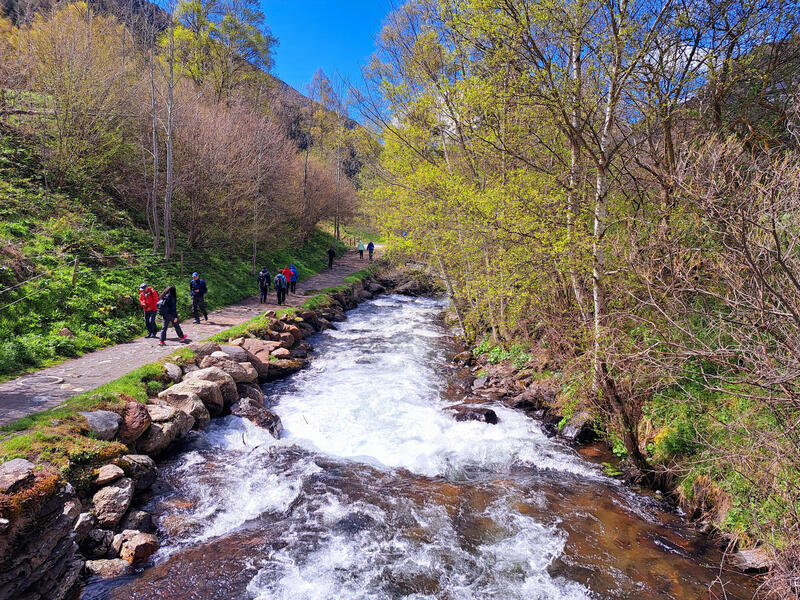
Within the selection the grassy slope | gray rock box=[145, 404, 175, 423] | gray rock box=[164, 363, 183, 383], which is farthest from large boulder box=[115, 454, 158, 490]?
the grassy slope

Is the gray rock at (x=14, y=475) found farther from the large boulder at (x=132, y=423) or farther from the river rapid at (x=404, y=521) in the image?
the large boulder at (x=132, y=423)

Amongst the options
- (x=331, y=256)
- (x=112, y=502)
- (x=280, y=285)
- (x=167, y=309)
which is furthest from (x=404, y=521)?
(x=331, y=256)

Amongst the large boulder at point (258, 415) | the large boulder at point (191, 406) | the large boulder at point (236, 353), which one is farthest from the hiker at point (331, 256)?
the large boulder at point (191, 406)

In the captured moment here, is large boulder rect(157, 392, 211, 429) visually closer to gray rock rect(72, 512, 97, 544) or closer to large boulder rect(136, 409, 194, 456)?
large boulder rect(136, 409, 194, 456)

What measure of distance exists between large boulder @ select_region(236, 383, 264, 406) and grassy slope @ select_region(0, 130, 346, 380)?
419 cm

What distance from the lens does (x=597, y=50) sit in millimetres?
6984

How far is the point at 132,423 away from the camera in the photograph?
23.6 ft

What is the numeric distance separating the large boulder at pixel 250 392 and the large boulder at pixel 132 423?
2.61m

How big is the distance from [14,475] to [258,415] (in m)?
4.65

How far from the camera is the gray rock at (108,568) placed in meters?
4.94

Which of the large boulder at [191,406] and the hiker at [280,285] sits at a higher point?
the hiker at [280,285]

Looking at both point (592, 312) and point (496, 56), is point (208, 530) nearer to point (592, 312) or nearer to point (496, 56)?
point (592, 312)

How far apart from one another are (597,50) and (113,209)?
1915cm

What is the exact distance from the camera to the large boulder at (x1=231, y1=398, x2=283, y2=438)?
8.81 meters
